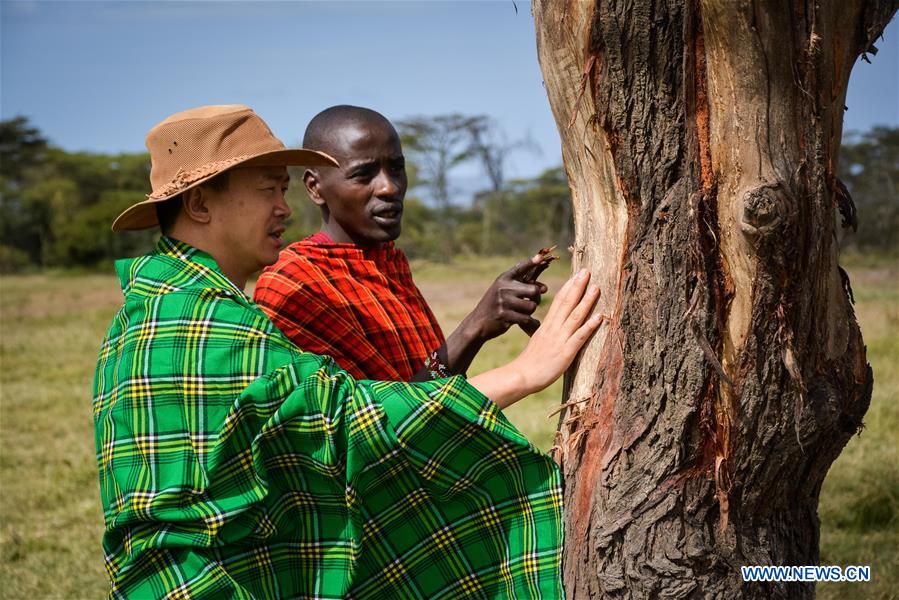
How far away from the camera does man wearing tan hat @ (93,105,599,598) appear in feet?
6.24

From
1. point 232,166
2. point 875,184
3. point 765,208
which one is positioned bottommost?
point 875,184

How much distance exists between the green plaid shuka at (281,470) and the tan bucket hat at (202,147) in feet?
0.50

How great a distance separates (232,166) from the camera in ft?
6.66

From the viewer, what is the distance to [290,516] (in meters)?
2.02

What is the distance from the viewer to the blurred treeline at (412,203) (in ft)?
75.2

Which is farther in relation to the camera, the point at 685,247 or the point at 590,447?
the point at 590,447

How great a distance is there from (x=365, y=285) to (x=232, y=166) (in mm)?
650

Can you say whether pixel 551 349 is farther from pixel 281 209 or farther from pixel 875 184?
pixel 875 184

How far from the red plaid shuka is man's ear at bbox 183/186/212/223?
1.35 ft

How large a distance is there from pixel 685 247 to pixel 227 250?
1016 millimetres

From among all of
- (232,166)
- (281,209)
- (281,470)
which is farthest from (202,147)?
(281,470)

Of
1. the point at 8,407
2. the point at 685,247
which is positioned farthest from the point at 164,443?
the point at 8,407

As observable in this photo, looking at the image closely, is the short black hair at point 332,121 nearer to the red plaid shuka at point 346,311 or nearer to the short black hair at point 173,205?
the red plaid shuka at point 346,311

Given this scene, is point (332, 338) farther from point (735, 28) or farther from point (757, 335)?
point (735, 28)
